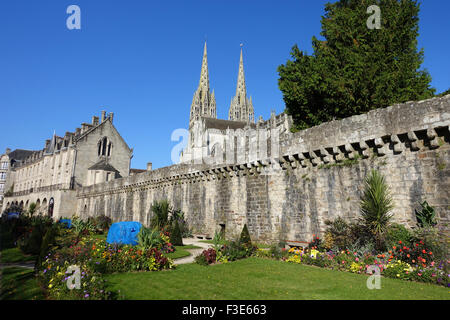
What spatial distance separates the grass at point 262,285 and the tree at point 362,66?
471 inches

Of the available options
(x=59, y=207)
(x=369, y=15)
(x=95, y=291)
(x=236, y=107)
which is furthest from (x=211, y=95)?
(x=95, y=291)

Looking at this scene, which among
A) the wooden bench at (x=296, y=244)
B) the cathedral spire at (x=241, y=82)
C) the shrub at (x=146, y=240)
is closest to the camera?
the shrub at (x=146, y=240)

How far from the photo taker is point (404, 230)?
29.9 ft

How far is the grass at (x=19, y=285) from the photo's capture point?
663 cm

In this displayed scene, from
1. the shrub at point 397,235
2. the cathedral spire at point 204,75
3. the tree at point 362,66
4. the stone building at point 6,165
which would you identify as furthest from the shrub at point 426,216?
the cathedral spire at point 204,75

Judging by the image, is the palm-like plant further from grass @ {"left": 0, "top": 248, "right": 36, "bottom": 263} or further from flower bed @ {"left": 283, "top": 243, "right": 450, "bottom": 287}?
grass @ {"left": 0, "top": 248, "right": 36, "bottom": 263}

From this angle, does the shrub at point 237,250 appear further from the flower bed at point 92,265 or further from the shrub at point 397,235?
the shrub at point 397,235

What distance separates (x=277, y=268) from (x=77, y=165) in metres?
40.3

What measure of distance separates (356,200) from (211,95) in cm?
8468

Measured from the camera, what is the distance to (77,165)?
41.5 metres

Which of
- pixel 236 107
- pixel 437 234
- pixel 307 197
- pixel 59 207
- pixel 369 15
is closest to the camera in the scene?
pixel 437 234

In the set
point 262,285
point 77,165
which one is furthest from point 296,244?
point 77,165

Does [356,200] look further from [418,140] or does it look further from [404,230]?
[418,140]

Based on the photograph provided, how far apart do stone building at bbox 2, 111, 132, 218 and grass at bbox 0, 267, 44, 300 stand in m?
33.1
